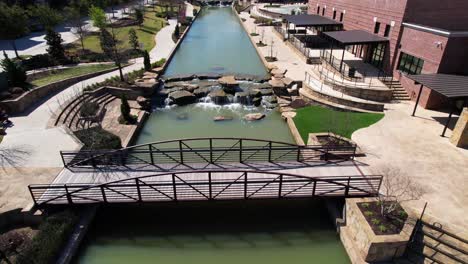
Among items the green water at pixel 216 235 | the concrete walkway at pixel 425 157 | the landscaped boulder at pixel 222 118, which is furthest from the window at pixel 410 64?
the green water at pixel 216 235

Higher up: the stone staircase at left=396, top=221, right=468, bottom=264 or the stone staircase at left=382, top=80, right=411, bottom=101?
the stone staircase at left=382, top=80, right=411, bottom=101

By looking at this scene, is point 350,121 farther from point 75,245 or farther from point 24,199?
point 24,199

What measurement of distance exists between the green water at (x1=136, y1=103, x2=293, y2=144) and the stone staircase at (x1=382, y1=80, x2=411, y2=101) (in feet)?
30.7

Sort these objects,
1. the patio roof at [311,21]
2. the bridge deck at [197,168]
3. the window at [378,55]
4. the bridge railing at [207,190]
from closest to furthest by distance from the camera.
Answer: the bridge railing at [207,190] < the bridge deck at [197,168] < the window at [378,55] < the patio roof at [311,21]

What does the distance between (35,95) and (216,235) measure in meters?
18.6

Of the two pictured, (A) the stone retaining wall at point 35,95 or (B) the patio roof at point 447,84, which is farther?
(A) the stone retaining wall at point 35,95

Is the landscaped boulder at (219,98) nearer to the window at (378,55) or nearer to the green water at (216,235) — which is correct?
the green water at (216,235)

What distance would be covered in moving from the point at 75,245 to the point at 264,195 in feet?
25.6

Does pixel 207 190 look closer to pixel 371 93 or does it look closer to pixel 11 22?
pixel 371 93

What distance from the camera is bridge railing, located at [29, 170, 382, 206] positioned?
41.2 ft

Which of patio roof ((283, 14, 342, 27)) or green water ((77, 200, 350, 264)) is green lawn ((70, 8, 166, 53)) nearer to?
patio roof ((283, 14, 342, 27))

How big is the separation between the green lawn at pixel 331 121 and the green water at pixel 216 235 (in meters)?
6.83

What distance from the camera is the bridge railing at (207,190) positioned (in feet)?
41.2

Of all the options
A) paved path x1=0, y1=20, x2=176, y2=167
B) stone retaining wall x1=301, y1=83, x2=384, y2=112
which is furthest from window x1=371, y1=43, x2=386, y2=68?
paved path x1=0, y1=20, x2=176, y2=167
